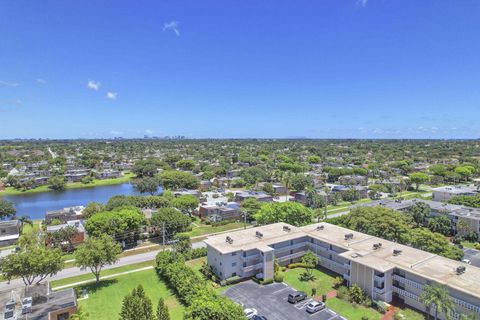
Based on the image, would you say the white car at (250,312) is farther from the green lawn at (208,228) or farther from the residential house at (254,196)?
the residential house at (254,196)

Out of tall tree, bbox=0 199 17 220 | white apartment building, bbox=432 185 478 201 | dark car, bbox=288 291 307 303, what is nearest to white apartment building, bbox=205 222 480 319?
dark car, bbox=288 291 307 303

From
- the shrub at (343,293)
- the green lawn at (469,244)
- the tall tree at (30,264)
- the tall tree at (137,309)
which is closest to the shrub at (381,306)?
the shrub at (343,293)

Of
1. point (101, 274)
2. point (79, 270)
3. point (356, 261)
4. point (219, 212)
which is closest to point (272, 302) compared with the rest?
point (356, 261)

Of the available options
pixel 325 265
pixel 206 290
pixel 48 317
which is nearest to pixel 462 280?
pixel 325 265

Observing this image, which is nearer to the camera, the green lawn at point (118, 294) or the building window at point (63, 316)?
the building window at point (63, 316)

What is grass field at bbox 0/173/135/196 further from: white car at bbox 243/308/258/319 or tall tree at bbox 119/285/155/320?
white car at bbox 243/308/258/319

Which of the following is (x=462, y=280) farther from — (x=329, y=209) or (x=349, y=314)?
→ (x=329, y=209)

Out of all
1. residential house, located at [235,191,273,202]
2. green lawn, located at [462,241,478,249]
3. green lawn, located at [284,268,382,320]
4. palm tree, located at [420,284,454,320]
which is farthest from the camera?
residential house, located at [235,191,273,202]
